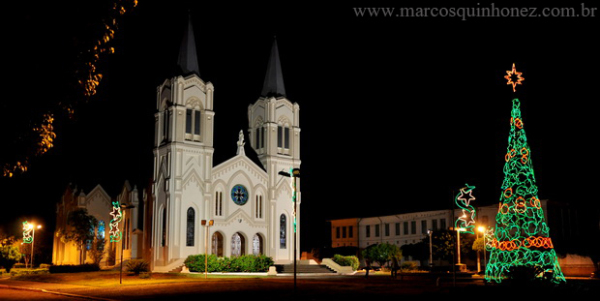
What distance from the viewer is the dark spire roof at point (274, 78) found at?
64250 millimetres

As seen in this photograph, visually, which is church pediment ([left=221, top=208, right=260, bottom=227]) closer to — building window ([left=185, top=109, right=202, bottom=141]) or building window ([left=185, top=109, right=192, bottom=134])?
building window ([left=185, top=109, right=202, bottom=141])

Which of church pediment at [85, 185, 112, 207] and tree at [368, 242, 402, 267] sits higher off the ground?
church pediment at [85, 185, 112, 207]

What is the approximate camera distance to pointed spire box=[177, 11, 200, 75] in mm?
58156

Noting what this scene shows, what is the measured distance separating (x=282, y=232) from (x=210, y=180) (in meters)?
9.83

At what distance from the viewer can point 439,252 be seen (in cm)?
6081

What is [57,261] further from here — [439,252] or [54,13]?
[54,13]

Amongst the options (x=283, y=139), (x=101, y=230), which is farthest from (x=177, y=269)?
(x=101, y=230)

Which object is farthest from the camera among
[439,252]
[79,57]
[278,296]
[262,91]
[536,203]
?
[262,91]

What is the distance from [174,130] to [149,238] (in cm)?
1057

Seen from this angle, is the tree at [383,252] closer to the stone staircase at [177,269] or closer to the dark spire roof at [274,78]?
the stone staircase at [177,269]

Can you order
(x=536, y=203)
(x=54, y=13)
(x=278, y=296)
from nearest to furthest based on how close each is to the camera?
(x=54, y=13)
(x=278, y=296)
(x=536, y=203)

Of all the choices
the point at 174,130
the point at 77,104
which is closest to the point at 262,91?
the point at 174,130

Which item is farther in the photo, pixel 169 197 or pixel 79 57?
pixel 169 197

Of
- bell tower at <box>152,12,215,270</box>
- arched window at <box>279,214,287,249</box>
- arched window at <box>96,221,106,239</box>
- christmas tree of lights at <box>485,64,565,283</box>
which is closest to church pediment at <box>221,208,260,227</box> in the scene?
bell tower at <box>152,12,215,270</box>
